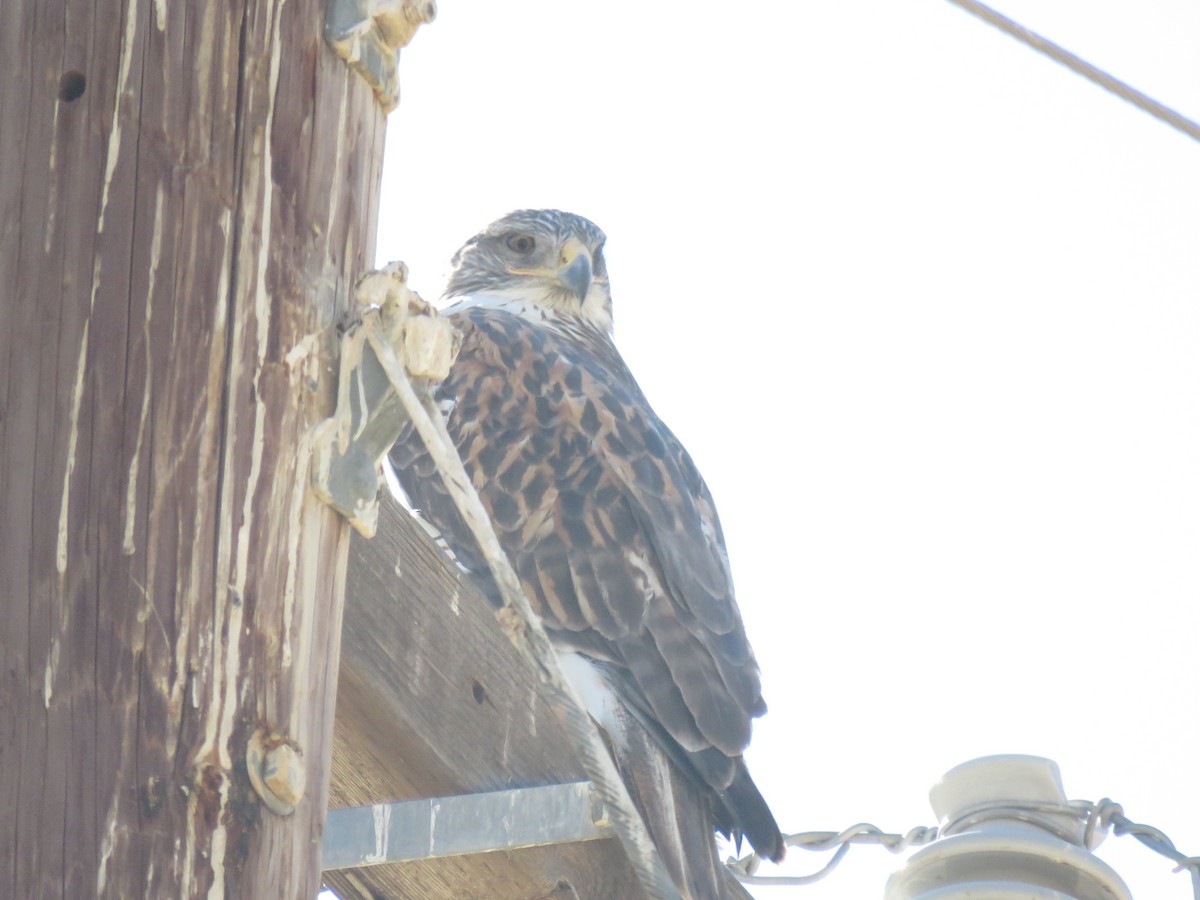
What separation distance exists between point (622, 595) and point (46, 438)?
10.7ft

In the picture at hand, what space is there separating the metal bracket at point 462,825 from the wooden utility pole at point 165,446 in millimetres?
927

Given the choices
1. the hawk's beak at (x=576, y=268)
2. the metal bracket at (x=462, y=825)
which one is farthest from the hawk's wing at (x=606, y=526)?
the metal bracket at (x=462, y=825)

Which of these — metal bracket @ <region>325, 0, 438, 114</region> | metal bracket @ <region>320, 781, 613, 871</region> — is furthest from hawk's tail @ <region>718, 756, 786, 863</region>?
metal bracket @ <region>325, 0, 438, 114</region>

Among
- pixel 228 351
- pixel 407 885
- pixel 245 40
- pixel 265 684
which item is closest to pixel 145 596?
pixel 265 684

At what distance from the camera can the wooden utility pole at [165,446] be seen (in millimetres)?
1782

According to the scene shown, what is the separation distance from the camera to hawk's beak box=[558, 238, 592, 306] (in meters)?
7.11

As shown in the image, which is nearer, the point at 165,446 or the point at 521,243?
the point at 165,446

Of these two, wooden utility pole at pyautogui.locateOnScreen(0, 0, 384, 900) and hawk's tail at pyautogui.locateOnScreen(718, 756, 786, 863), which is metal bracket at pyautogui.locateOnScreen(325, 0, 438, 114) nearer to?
wooden utility pole at pyautogui.locateOnScreen(0, 0, 384, 900)

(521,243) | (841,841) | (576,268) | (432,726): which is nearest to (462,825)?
(432,726)

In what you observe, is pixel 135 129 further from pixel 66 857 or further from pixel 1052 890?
pixel 1052 890

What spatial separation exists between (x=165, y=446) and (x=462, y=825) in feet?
4.16

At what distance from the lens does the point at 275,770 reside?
6.09ft

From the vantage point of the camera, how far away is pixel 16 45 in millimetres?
2035

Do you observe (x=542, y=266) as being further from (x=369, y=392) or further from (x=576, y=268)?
(x=369, y=392)
